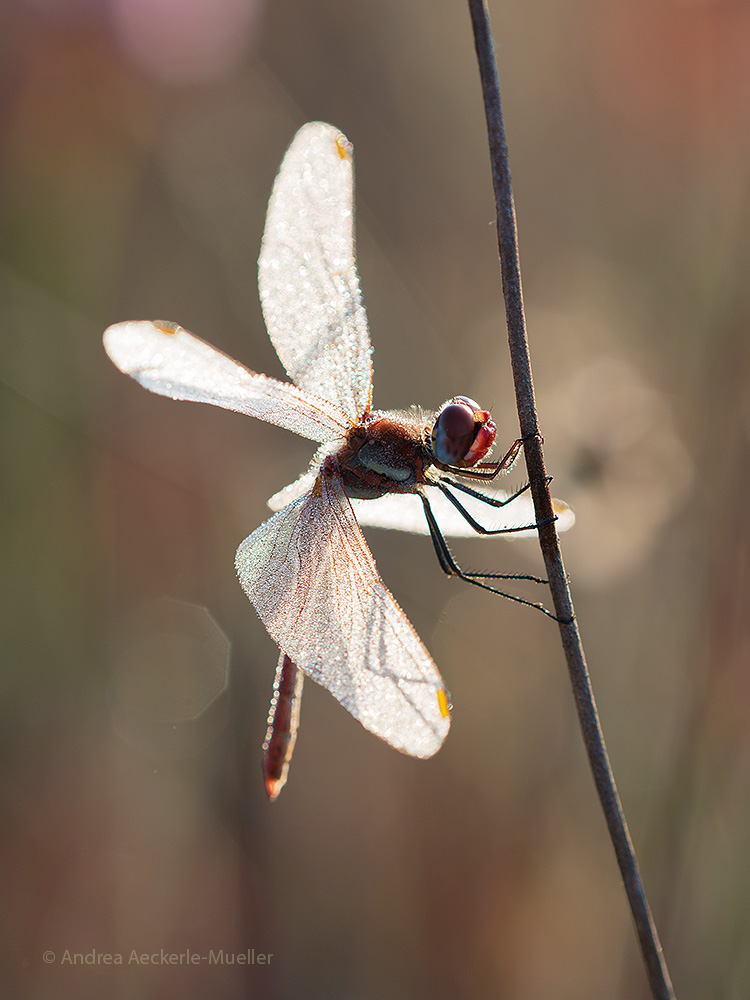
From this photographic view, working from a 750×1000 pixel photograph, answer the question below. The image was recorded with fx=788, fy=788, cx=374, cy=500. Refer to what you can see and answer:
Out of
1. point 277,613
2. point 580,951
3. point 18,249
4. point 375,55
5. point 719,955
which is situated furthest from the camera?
point 375,55

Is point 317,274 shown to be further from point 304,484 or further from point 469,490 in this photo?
point 469,490

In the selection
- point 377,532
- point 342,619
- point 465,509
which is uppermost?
point 377,532

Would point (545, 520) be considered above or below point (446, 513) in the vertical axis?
below

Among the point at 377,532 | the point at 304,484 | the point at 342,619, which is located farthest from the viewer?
the point at 377,532

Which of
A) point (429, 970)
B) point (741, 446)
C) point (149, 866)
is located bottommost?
point (429, 970)

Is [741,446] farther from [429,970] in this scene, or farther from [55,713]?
[55,713]

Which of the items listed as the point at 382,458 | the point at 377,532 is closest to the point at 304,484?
the point at 382,458

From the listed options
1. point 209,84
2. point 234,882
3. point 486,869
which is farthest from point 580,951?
point 209,84

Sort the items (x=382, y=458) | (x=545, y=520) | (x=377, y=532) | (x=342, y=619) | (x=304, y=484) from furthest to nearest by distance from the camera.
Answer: (x=377, y=532)
(x=304, y=484)
(x=382, y=458)
(x=342, y=619)
(x=545, y=520)
